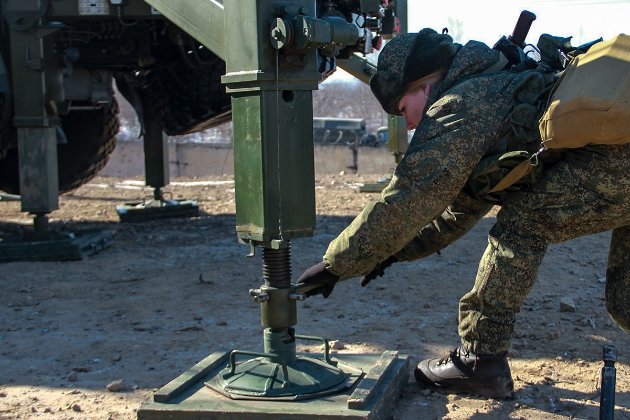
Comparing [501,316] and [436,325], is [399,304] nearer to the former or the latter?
[436,325]

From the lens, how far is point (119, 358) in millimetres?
4113

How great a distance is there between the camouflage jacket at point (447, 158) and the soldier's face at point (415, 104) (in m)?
0.10

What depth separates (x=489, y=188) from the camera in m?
3.28

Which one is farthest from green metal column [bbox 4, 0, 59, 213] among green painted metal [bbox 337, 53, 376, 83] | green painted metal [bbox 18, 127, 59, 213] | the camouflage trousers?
the camouflage trousers

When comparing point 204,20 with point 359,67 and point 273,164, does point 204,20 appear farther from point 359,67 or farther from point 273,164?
point 359,67

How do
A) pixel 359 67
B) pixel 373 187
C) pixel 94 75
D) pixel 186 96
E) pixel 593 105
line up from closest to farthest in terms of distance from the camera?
1. pixel 593 105
2. pixel 94 75
3. pixel 186 96
4. pixel 359 67
5. pixel 373 187

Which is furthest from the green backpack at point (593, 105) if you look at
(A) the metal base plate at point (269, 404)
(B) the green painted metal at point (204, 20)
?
(B) the green painted metal at point (204, 20)

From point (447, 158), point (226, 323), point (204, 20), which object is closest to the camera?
point (447, 158)

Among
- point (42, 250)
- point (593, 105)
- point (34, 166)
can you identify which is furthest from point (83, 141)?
point (593, 105)

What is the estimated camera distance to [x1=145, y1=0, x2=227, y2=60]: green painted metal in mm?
3314

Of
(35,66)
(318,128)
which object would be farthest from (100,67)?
(318,128)

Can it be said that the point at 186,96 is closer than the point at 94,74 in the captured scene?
No

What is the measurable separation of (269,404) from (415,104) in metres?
1.24

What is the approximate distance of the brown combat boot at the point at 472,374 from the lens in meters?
3.41
